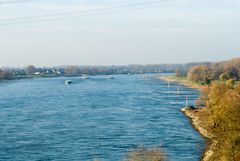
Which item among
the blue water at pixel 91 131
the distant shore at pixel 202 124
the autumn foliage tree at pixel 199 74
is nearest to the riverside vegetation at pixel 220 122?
the distant shore at pixel 202 124

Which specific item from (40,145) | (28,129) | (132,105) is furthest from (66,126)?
(132,105)

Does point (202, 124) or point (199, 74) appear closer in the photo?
point (202, 124)

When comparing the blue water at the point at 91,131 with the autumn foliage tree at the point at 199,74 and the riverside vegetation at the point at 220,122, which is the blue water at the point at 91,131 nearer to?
the riverside vegetation at the point at 220,122

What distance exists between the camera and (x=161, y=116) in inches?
1268

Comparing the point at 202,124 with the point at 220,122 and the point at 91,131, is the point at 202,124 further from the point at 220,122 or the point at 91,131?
the point at 220,122

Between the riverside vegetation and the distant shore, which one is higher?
the riverside vegetation

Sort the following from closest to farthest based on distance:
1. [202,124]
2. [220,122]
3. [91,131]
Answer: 1. [220,122]
2. [91,131]
3. [202,124]

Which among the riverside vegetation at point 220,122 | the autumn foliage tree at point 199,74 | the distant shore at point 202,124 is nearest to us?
the riverside vegetation at point 220,122

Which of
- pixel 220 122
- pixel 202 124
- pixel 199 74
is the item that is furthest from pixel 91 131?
pixel 199 74

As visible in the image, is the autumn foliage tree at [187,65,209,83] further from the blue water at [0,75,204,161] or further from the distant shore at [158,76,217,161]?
the distant shore at [158,76,217,161]

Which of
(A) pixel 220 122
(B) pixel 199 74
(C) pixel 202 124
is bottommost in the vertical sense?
(C) pixel 202 124

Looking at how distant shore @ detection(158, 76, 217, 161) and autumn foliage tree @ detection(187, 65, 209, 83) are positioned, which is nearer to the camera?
distant shore @ detection(158, 76, 217, 161)

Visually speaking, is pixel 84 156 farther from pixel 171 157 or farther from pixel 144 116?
pixel 144 116

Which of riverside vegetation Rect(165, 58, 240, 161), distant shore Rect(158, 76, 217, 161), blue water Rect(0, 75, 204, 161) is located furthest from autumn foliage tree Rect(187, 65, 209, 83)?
distant shore Rect(158, 76, 217, 161)
